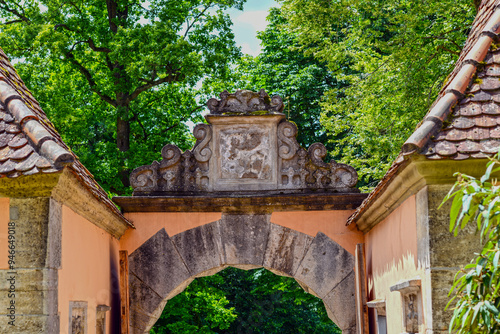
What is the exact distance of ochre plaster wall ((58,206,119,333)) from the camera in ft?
18.7

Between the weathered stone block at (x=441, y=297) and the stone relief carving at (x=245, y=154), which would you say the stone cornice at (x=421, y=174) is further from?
the stone relief carving at (x=245, y=154)

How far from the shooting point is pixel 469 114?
5.17 m

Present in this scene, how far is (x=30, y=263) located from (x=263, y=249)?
11.9 ft

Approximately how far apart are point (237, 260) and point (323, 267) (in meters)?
0.99

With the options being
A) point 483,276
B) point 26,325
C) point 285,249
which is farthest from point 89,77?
point 483,276

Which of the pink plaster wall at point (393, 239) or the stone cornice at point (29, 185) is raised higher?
the stone cornice at point (29, 185)

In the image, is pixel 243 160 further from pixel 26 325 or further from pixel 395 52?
pixel 26 325

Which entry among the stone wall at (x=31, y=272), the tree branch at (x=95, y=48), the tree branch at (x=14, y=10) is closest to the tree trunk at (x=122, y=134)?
the tree branch at (x=95, y=48)

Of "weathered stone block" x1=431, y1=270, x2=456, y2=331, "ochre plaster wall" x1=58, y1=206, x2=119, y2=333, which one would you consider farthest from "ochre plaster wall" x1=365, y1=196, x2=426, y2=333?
"ochre plaster wall" x1=58, y1=206, x2=119, y2=333

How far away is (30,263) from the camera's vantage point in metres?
5.27

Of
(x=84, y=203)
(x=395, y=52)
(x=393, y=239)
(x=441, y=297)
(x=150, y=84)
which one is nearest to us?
(x=441, y=297)

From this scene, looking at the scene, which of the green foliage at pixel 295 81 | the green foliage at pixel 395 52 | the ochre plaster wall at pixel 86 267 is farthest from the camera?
the green foliage at pixel 295 81

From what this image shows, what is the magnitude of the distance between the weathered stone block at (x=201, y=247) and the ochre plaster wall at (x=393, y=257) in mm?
1713

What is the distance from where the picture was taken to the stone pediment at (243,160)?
27.3 feet
